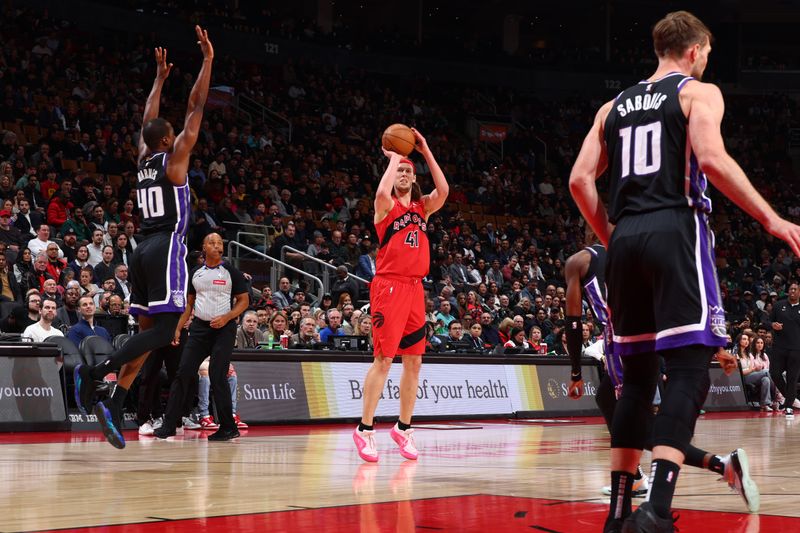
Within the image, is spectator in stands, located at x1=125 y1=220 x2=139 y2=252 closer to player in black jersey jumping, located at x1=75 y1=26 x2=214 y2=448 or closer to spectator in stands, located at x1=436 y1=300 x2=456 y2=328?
spectator in stands, located at x1=436 y1=300 x2=456 y2=328

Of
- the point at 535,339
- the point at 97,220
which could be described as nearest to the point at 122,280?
the point at 97,220

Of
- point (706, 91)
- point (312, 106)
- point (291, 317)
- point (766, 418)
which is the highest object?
point (312, 106)

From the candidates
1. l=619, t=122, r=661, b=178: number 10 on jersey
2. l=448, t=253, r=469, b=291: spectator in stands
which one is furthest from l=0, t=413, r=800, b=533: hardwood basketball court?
l=448, t=253, r=469, b=291: spectator in stands

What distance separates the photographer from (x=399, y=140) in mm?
8250

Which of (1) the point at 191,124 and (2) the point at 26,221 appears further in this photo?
(2) the point at 26,221

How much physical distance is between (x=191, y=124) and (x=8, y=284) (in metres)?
7.11

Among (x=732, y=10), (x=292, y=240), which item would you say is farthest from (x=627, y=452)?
(x=732, y=10)

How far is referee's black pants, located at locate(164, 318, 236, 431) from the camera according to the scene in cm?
1009

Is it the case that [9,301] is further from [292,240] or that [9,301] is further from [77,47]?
[77,47]

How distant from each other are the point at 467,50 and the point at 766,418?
69.9 ft

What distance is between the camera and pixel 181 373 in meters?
10.1

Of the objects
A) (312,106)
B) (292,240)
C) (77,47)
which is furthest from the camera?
(312,106)

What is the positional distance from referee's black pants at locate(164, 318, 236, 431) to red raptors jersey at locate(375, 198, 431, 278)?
8.72 ft

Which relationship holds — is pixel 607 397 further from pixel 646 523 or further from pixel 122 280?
pixel 122 280
